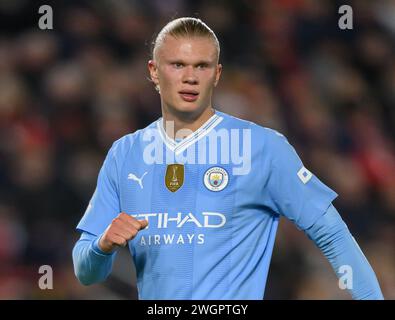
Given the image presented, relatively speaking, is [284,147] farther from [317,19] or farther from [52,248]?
[317,19]

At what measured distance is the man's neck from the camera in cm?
378

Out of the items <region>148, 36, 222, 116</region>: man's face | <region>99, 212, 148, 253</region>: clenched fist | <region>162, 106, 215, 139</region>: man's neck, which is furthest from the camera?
<region>162, 106, 215, 139</region>: man's neck

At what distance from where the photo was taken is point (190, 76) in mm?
3670

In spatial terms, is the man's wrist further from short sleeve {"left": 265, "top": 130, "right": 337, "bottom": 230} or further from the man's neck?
short sleeve {"left": 265, "top": 130, "right": 337, "bottom": 230}

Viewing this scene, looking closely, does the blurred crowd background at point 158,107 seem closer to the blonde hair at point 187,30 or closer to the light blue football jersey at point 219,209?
the light blue football jersey at point 219,209

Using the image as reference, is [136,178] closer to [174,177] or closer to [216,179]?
[174,177]

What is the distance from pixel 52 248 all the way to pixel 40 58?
6.61ft

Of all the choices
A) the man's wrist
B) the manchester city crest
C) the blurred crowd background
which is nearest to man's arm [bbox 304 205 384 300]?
the manchester city crest

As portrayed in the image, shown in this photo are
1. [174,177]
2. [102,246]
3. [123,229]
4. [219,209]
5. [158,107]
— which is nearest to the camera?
[123,229]

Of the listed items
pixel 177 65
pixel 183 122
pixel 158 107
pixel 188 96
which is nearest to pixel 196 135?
pixel 183 122

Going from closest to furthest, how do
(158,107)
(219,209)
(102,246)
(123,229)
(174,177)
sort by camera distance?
1. (123,229)
2. (102,246)
3. (219,209)
4. (174,177)
5. (158,107)

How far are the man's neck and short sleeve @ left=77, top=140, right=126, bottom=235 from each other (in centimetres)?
24

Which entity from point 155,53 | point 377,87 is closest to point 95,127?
point 377,87

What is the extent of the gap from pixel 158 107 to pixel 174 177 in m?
3.85
